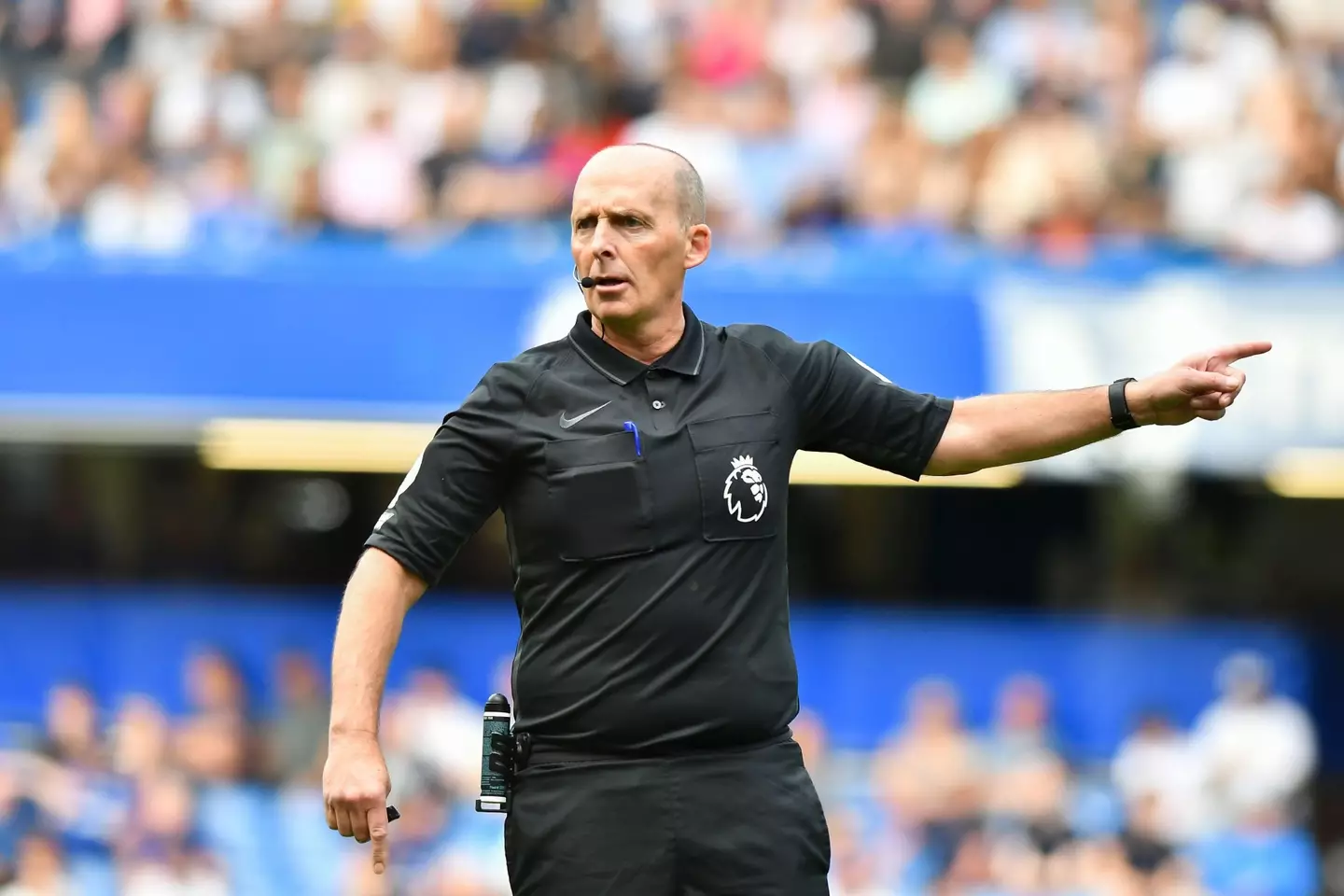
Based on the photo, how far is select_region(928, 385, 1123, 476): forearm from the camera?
4.21 meters

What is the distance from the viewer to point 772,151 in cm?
1123

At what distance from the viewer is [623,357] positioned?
13.7 ft

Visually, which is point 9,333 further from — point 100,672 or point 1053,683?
point 1053,683

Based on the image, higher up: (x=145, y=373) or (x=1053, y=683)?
(x=145, y=373)

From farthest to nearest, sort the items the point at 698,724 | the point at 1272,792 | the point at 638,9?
the point at 638,9
the point at 1272,792
the point at 698,724

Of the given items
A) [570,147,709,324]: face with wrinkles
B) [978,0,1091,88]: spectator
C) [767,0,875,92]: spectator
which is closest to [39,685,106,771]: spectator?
[767,0,875,92]: spectator

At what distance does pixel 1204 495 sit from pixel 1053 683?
59.8 inches

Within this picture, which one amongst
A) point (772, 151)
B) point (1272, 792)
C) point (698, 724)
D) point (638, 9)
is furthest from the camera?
point (638, 9)

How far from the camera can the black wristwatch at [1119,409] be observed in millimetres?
4184

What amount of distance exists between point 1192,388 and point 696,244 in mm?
1088

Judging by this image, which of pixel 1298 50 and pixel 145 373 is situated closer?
pixel 145 373

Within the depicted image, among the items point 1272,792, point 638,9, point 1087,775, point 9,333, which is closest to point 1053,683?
point 1087,775

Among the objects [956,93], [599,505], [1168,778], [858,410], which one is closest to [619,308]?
[599,505]

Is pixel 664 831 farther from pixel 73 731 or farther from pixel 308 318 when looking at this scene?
pixel 73 731
